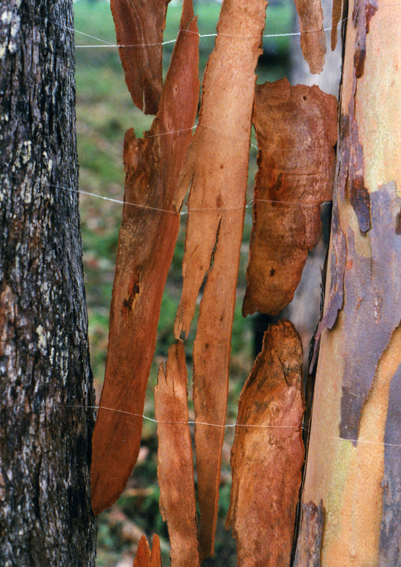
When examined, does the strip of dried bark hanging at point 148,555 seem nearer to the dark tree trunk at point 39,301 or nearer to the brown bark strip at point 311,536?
the dark tree trunk at point 39,301

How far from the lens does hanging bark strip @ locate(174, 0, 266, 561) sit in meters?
0.82

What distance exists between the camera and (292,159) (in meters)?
0.84

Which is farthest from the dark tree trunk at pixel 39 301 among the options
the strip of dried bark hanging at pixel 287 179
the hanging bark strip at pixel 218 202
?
the strip of dried bark hanging at pixel 287 179

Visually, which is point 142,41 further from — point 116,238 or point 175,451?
point 116,238

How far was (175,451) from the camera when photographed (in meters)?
0.84

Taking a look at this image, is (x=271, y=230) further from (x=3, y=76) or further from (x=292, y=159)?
(x=3, y=76)

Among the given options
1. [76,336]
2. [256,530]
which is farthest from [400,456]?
[76,336]

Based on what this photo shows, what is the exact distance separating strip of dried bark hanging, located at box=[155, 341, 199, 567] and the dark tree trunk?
0.47 ft

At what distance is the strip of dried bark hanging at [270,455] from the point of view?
0.80 metres

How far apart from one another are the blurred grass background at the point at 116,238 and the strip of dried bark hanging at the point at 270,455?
0.47 metres

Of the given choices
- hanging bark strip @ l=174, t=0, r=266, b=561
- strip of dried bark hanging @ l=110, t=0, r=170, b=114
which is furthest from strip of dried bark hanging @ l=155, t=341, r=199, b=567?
strip of dried bark hanging @ l=110, t=0, r=170, b=114

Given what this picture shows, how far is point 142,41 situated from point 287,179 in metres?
0.37

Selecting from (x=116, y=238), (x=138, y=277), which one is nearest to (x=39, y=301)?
(x=138, y=277)

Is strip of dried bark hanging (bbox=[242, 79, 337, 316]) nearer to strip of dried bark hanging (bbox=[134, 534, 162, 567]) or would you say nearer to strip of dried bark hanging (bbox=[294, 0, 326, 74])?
strip of dried bark hanging (bbox=[294, 0, 326, 74])
